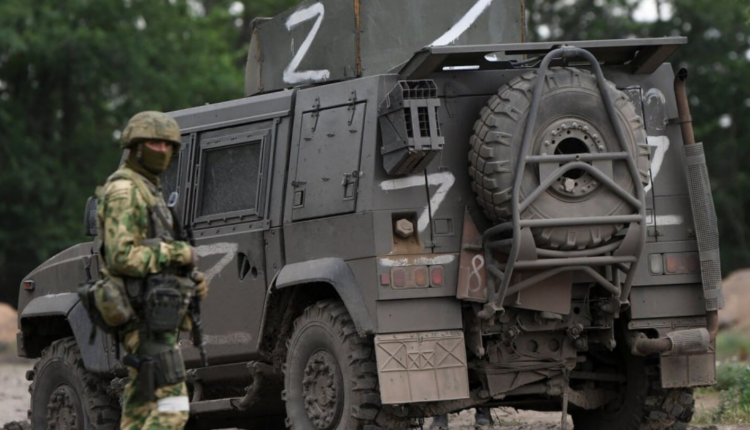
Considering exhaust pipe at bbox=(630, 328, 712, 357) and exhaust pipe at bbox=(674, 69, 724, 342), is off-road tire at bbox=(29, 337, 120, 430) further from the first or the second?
exhaust pipe at bbox=(674, 69, 724, 342)

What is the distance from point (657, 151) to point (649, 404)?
159 centimetres

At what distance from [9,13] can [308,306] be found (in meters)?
23.2

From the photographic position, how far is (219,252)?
10.1 meters

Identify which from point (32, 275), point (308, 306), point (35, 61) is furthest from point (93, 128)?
point (308, 306)

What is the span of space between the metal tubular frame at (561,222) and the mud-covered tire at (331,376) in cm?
78

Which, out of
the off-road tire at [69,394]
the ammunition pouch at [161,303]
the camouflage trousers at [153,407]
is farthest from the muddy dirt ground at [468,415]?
the ammunition pouch at [161,303]

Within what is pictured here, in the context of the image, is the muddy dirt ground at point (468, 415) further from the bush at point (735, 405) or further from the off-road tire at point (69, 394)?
the off-road tire at point (69, 394)

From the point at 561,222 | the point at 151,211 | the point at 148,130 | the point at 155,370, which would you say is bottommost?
the point at 155,370

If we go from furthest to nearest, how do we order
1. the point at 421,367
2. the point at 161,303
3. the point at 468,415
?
the point at 468,415, the point at 421,367, the point at 161,303

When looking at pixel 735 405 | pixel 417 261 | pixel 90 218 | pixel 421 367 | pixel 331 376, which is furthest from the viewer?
pixel 735 405

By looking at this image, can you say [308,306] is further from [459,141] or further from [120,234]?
[120,234]

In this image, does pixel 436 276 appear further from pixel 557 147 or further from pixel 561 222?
pixel 557 147

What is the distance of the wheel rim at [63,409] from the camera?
1100 cm

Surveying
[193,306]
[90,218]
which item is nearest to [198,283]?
[193,306]
